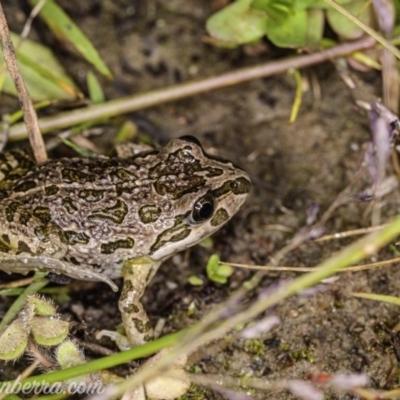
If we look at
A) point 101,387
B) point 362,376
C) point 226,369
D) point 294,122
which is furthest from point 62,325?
point 294,122

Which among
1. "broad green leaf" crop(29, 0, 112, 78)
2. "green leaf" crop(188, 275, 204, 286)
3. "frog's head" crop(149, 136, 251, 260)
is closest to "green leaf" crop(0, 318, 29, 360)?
"frog's head" crop(149, 136, 251, 260)

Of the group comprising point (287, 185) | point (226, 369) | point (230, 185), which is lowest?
point (226, 369)

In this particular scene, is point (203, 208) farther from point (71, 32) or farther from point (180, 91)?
point (71, 32)

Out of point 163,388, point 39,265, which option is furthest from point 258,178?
point 163,388

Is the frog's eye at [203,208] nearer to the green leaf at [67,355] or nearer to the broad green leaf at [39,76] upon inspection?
the green leaf at [67,355]

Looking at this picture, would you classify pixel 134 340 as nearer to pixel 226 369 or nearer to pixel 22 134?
pixel 226 369
